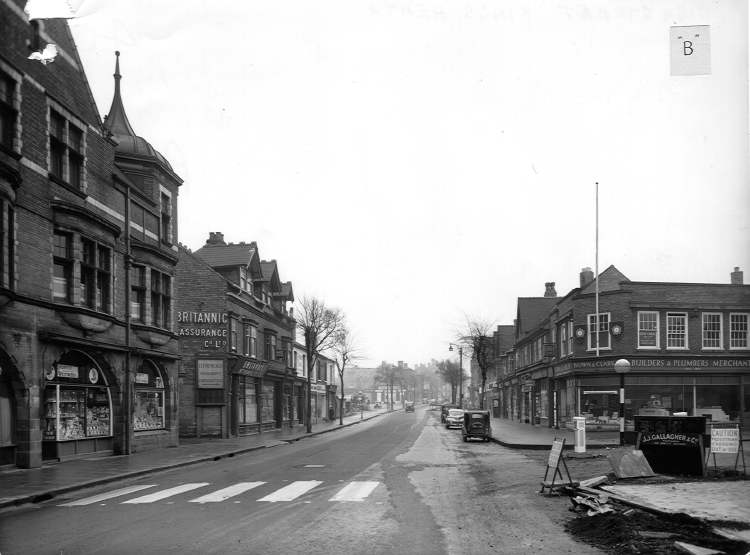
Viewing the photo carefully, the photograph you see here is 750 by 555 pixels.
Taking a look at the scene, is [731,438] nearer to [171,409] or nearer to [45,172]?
[45,172]

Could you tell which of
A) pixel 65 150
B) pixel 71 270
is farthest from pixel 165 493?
pixel 65 150

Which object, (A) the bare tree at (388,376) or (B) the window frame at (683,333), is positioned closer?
(B) the window frame at (683,333)

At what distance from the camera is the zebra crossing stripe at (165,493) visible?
1349cm

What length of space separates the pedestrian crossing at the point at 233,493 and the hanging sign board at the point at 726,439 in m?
7.81

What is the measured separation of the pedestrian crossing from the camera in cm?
1338

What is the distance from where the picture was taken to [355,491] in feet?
47.7

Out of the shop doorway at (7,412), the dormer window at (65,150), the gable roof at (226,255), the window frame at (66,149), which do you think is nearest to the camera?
the shop doorway at (7,412)

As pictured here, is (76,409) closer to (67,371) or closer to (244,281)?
(67,371)

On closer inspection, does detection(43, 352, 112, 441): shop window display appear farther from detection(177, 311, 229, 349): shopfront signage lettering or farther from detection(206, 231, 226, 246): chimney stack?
detection(206, 231, 226, 246): chimney stack

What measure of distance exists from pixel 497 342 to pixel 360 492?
6368 centimetres

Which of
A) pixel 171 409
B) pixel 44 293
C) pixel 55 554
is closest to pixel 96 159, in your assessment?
pixel 44 293

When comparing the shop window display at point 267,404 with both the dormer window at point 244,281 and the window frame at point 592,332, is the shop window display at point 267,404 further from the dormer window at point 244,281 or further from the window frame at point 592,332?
the window frame at point 592,332

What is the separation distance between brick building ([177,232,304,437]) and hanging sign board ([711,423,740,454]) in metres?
25.2

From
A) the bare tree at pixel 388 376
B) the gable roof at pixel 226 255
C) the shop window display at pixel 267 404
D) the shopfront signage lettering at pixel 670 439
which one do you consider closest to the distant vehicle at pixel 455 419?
the shop window display at pixel 267 404
